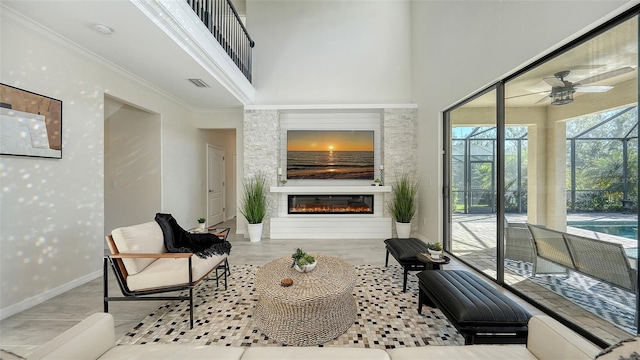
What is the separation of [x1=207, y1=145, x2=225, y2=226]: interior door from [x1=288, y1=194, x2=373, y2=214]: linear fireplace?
2.21m

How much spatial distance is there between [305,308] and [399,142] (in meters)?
4.20

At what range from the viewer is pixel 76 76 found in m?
2.97

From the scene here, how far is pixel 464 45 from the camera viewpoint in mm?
3459

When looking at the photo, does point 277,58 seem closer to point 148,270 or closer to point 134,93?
point 134,93

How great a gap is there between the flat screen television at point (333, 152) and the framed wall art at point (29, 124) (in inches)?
140

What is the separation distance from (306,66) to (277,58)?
0.66 metres

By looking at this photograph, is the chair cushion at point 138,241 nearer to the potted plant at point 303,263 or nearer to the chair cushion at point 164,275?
the chair cushion at point 164,275

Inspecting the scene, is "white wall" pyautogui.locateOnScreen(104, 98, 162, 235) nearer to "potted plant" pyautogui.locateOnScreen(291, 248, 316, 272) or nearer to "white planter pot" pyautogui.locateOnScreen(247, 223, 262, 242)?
"white planter pot" pyautogui.locateOnScreen(247, 223, 262, 242)

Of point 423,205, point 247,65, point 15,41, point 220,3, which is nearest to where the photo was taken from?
point 15,41

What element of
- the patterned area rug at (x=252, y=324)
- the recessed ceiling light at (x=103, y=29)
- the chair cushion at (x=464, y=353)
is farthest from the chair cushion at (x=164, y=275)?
the recessed ceiling light at (x=103, y=29)

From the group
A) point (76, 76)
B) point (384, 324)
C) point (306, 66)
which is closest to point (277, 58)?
point (306, 66)

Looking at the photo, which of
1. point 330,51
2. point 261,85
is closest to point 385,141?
point 330,51

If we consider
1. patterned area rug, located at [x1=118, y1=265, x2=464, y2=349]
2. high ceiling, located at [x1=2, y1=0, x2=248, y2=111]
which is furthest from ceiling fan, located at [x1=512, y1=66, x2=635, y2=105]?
high ceiling, located at [x1=2, y1=0, x2=248, y2=111]

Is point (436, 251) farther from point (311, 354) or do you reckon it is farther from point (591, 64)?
point (591, 64)
